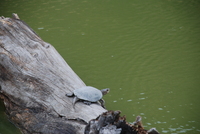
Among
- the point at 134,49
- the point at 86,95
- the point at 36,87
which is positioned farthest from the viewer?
the point at 134,49

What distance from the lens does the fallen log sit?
295 cm

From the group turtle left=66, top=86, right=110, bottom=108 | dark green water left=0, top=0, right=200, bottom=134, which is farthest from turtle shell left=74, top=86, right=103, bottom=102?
dark green water left=0, top=0, right=200, bottom=134

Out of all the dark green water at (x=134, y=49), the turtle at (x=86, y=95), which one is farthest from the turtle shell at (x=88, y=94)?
the dark green water at (x=134, y=49)

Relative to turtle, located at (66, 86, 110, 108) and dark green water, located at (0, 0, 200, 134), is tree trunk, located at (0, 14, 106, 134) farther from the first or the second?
dark green water, located at (0, 0, 200, 134)

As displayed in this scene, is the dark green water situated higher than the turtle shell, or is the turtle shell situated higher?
the turtle shell

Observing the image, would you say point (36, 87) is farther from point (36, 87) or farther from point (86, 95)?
point (86, 95)

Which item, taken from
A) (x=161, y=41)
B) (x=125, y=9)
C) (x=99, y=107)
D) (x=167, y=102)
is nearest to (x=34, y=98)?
(x=99, y=107)

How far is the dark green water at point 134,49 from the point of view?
12.7ft

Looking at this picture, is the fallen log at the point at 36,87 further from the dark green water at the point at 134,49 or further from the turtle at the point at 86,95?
the dark green water at the point at 134,49

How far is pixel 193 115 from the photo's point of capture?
3.68 meters

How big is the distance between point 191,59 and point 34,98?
3.20m

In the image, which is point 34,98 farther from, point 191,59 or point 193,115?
point 191,59

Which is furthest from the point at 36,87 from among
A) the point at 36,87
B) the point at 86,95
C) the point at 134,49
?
the point at 134,49

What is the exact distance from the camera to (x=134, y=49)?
5680 millimetres
